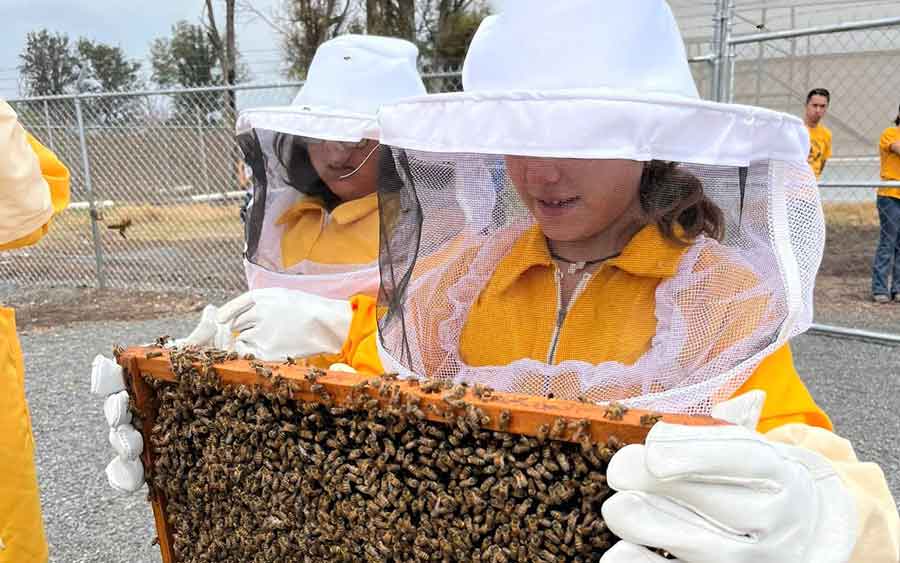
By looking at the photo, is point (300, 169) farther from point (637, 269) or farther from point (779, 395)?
point (779, 395)

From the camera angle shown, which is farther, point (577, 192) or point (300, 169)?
point (300, 169)

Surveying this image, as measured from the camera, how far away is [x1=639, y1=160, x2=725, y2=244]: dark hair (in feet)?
3.67

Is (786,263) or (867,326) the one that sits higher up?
(786,263)

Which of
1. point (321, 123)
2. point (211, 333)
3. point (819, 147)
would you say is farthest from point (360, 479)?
point (819, 147)

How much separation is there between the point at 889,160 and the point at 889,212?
477 mm

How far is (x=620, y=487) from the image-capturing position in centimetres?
82

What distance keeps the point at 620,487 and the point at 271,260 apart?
5.86 feet

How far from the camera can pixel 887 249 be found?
6773mm

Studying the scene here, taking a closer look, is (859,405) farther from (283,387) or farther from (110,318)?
(110,318)

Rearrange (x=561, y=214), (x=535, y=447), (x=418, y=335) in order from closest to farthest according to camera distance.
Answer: (x=535, y=447), (x=561, y=214), (x=418, y=335)

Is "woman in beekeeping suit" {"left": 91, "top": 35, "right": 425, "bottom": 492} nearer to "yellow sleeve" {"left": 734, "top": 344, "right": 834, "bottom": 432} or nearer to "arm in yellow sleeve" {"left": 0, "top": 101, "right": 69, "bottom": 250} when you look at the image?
"arm in yellow sleeve" {"left": 0, "top": 101, "right": 69, "bottom": 250}

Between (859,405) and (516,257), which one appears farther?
(859,405)

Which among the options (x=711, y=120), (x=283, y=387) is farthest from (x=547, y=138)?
(x=283, y=387)

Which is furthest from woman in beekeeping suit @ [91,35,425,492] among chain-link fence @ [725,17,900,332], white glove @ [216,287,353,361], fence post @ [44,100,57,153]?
fence post @ [44,100,57,153]
